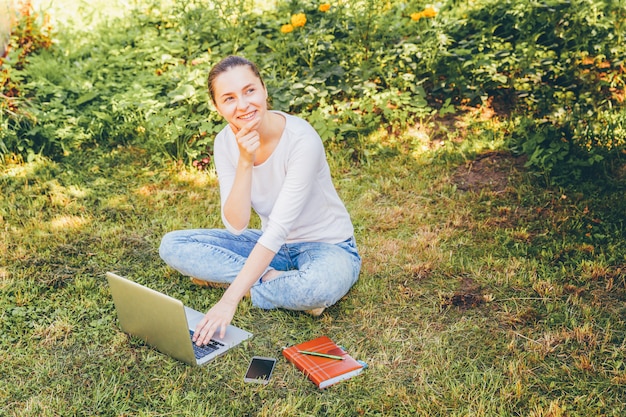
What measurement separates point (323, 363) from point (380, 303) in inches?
24.9

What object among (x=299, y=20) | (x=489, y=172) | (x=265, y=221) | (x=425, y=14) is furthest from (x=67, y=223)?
(x=425, y=14)

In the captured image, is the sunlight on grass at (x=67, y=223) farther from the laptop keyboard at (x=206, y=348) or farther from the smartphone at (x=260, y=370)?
the smartphone at (x=260, y=370)

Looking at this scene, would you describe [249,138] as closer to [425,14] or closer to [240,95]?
[240,95]

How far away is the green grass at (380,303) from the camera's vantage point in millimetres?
2561

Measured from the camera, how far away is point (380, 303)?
3246mm

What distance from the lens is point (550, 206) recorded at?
401cm

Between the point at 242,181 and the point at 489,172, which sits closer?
the point at 242,181

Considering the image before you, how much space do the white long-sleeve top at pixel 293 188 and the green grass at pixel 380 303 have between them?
16.7 inches

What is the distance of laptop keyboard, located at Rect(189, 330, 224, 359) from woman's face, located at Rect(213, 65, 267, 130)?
102 centimetres

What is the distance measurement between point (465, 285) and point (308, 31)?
3.05 meters

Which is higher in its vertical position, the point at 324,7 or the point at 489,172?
the point at 324,7

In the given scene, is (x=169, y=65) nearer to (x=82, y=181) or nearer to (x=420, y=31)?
(x=82, y=181)

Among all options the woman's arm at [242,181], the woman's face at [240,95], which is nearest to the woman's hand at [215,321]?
the woman's arm at [242,181]

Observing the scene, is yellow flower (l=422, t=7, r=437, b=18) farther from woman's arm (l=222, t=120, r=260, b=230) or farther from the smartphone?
the smartphone
